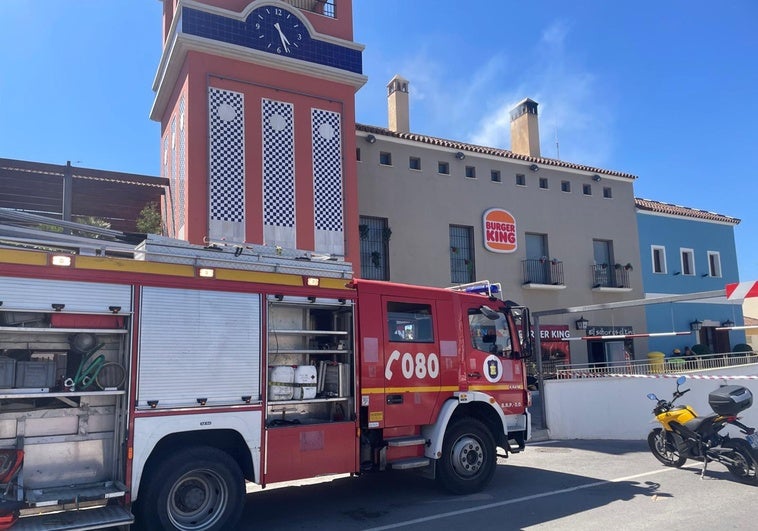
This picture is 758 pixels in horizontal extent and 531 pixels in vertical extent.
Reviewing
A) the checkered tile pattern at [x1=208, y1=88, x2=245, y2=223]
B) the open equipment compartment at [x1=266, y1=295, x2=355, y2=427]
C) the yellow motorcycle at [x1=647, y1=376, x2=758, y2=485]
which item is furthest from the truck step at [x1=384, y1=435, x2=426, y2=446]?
the checkered tile pattern at [x1=208, y1=88, x2=245, y2=223]

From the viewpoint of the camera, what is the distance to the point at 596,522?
6824 mm

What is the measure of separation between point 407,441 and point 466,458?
1017mm

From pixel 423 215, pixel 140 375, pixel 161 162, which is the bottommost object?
pixel 140 375

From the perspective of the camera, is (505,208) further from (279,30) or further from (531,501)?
(531,501)

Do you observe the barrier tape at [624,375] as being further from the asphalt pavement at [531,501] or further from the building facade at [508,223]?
the building facade at [508,223]

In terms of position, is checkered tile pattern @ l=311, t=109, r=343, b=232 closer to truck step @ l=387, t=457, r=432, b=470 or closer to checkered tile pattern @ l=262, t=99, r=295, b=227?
checkered tile pattern @ l=262, t=99, r=295, b=227

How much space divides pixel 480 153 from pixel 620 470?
1425 centimetres

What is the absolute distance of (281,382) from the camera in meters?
7.09

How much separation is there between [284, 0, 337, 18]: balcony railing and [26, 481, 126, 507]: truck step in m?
14.6

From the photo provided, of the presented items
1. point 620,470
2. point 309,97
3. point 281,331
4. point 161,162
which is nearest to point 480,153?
point 309,97

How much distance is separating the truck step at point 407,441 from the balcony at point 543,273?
14.9 m

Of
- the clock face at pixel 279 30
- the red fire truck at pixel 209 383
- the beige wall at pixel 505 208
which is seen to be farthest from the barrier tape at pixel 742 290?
the clock face at pixel 279 30

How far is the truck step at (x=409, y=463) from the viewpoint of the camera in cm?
780

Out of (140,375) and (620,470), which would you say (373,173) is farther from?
(140,375)
